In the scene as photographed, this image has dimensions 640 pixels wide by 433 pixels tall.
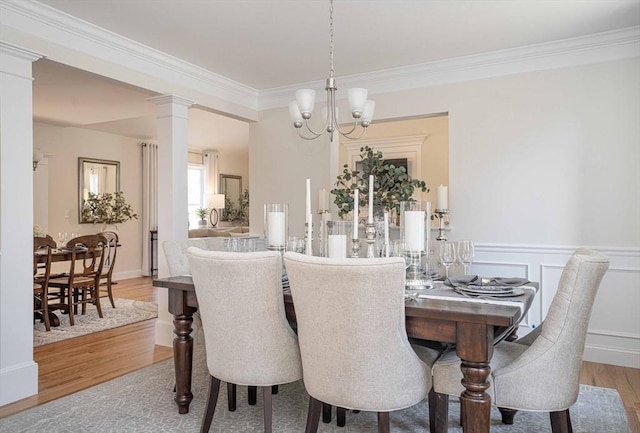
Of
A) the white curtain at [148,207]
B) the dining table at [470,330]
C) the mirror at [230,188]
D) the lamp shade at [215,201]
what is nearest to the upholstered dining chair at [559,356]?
the dining table at [470,330]

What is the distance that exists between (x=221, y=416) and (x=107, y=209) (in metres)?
5.62

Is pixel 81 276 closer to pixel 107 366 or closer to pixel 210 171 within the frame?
pixel 107 366

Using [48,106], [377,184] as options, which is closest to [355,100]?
[377,184]

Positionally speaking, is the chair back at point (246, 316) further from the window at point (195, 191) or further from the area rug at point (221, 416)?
the window at point (195, 191)

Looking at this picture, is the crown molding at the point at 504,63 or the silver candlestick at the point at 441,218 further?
the silver candlestick at the point at 441,218

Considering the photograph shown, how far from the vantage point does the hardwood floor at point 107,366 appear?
2820 millimetres

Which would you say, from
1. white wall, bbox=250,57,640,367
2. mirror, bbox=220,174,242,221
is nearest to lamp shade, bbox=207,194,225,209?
Result: mirror, bbox=220,174,242,221

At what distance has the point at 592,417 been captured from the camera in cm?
252

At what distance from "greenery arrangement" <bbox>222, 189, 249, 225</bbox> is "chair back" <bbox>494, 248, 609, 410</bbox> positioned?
8.33 m

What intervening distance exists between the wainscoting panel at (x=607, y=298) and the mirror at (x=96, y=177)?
6242 millimetres

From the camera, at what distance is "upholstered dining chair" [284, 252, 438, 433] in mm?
1643

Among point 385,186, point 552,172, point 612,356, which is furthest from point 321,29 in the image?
point 612,356

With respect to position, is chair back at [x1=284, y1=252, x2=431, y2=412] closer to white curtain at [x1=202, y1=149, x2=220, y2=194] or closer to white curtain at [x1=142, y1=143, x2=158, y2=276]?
white curtain at [x1=142, y1=143, x2=158, y2=276]

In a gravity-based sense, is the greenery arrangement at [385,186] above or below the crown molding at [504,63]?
below
